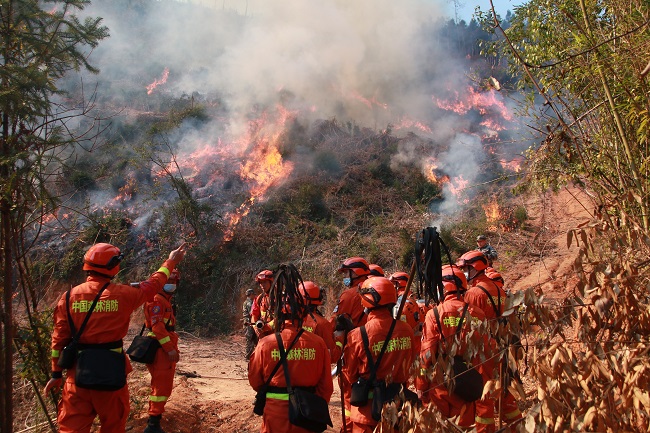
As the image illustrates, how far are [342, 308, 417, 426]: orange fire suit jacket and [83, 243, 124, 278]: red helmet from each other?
243 cm

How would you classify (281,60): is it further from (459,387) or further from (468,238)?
(459,387)

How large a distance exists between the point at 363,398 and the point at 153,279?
2.45 metres

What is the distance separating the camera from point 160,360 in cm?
640

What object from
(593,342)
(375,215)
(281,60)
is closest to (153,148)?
(281,60)


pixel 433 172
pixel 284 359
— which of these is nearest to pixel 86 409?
pixel 284 359

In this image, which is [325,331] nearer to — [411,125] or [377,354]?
[377,354]

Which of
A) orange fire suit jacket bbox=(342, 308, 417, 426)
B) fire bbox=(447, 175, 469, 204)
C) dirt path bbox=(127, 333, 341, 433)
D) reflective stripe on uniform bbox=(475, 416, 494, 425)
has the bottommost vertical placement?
Result: dirt path bbox=(127, 333, 341, 433)

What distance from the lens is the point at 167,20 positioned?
4769 centimetres

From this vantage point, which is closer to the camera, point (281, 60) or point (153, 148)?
point (153, 148)

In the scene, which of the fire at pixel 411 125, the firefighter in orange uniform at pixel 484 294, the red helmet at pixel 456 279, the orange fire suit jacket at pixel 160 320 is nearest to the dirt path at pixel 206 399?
the orange fire suit jacket at pixel 160 320

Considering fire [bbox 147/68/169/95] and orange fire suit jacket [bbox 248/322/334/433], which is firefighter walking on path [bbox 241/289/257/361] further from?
fire [bbox 147/68/169/95]

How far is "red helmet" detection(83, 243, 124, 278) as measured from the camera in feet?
15.8

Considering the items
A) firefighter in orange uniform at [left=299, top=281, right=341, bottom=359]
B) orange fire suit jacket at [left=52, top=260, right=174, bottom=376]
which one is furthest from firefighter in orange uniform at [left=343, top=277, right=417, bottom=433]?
orange fire suit jacket at [left=52, top=260, right=174, bottom=376]

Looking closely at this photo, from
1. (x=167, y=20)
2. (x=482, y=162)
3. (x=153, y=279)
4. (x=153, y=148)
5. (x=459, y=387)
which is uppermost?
(x=167, y=20)
